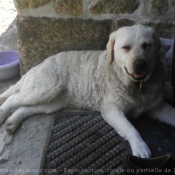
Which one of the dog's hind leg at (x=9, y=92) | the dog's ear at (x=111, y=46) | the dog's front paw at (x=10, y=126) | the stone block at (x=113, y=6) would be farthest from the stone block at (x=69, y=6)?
the dog's front paw at (x=10, y=126)

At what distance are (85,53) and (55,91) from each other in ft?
1.41

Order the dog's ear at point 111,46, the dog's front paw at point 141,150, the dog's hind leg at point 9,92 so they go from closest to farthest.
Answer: the dog's front paw at point 141,150 → the dog's ear at point 111,46 → the dog's hind leg at point 9,92

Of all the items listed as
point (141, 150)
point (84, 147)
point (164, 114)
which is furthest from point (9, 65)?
point (141, 150)

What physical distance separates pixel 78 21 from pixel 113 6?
34 cm

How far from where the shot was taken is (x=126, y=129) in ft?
8.36

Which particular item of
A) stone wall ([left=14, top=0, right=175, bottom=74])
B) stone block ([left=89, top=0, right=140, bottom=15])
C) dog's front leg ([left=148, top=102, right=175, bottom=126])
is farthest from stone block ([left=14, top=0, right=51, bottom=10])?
dog's front leg ([left=148, top=102, right=175, bottom=126])

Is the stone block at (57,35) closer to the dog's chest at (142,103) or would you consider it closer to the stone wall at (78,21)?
the stone wall at (78,21)

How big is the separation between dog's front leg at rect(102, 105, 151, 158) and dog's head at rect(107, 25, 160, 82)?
0.30 m

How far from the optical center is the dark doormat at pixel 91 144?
236 centimetres

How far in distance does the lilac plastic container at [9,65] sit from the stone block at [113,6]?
3.50 ft

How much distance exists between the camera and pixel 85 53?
9.93ft

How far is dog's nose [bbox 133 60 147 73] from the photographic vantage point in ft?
7.95

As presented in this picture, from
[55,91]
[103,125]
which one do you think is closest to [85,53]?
[55,91]

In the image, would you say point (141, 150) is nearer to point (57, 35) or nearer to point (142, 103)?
point (142, 103)
